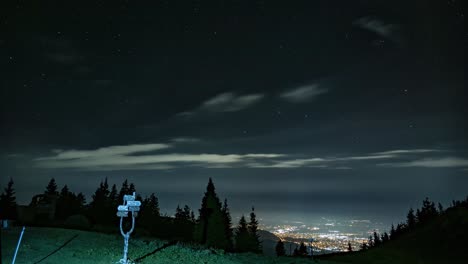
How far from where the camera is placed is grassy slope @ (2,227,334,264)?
15062 millimetres

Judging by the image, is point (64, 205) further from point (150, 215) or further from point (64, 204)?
point (150, 215)

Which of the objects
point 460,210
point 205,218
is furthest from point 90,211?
point 460,210

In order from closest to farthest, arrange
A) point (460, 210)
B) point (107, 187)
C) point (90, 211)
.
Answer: point (460, 210), point (90, 211), point (107, 187)

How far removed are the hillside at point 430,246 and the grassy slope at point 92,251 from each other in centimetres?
1174

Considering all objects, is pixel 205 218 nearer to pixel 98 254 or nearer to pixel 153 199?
pixel 98 254

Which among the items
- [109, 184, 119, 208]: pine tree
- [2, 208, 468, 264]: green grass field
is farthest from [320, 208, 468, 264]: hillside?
[109, 184, 119, 208]: pine tree

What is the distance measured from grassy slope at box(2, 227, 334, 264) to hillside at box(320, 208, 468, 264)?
38.5 ft

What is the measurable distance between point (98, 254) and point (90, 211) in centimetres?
6631

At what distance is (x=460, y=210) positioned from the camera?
3341 centimetres

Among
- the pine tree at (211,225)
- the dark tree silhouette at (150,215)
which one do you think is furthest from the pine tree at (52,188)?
the pine tree at (211,225)

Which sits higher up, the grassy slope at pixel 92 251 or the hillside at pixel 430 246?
the grassy slope at pixel 92 251

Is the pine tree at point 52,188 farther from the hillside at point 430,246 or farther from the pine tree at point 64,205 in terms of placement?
the hillside at point 430,246

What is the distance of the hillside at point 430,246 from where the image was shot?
27000 millimetres

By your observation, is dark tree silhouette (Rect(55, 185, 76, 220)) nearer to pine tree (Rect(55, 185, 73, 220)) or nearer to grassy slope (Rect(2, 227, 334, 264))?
pine tree (Rect(55, 185, 73, 220))
